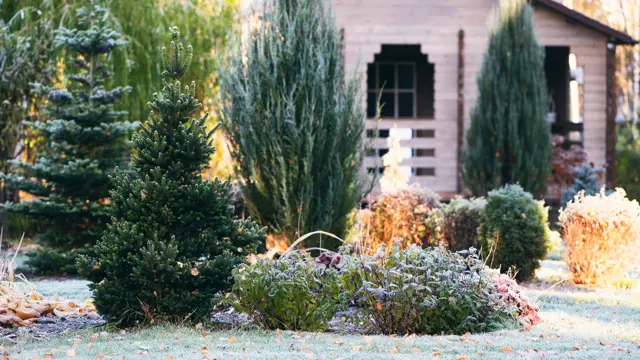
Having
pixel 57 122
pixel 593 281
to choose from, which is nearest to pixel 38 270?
pixel 57 122

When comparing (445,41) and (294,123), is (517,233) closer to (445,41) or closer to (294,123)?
(294,123)

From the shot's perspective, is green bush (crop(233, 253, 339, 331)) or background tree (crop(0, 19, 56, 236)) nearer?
green bush (crop(233, 253, 339, 331))

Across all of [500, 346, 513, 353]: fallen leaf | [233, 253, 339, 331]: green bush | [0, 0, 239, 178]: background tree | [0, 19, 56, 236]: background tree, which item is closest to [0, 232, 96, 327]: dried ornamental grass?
[233, 253, 339, 331]: green bush

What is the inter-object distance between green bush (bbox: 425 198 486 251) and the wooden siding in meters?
5.73

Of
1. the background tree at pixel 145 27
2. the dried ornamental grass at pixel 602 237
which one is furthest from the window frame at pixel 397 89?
the dried ornamental grass at pixel 602 237

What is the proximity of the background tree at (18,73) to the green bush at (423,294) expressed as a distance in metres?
8.63

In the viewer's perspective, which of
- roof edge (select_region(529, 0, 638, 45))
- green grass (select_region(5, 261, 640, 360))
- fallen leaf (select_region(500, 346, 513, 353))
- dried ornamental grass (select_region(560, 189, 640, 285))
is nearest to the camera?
green grass (select_region(5, 261, 640, 360))

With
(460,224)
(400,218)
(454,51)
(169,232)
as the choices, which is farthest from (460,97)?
(169,232)

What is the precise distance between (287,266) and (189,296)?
0.83 m

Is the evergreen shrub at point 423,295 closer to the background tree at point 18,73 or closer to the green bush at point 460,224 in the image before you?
the green bush at point 460,224

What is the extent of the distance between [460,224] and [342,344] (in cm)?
525

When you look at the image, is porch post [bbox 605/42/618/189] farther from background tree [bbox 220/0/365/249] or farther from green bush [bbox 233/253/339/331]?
green bush [bbox 233/253/339/331]

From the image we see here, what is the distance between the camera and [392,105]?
19.6 m

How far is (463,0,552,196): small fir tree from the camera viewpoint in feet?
49.5
